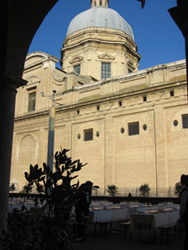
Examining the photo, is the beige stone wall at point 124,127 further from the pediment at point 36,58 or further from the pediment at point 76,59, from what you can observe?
the pediment at point 76,59

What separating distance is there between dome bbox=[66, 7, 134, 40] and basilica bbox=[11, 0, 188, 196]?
97 cm

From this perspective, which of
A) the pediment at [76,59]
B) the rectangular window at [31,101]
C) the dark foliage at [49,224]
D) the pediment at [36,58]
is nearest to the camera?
the dark foliage at [49,224]

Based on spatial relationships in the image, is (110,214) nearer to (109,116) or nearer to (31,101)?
(109,116)

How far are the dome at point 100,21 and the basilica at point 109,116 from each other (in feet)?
3.20

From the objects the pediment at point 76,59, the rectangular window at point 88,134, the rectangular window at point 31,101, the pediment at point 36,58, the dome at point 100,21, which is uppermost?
the dome at point 100,21

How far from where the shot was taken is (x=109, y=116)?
24.6 meters

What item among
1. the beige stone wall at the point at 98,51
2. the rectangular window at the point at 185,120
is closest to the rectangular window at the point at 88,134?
the rectangular window at the point at 185,120

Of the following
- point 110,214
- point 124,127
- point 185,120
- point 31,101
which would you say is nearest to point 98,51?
point 31,101

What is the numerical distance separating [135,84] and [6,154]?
19.1 m

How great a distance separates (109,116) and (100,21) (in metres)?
17.7

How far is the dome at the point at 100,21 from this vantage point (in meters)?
36.8

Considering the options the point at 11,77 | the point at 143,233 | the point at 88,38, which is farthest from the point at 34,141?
the point at 11,77

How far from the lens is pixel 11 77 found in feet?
21.6

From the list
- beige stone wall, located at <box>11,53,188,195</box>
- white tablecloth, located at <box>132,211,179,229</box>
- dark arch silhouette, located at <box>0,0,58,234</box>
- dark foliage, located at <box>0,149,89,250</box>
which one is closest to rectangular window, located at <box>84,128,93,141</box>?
beige stone wall, located at <box>11,53,188,195</box>
